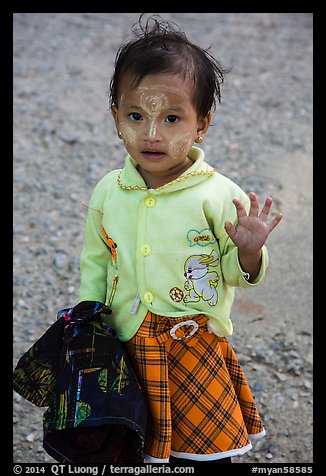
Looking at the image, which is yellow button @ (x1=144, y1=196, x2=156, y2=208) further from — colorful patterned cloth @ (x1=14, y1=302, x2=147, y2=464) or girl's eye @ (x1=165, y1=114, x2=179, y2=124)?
colorful patterned cloth @ (x1=14, y1=302, x2=147, y2=464)

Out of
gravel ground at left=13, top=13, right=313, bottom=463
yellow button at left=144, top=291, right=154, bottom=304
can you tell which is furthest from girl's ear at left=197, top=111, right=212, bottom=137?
gravel ground at left=13, top=13, right=313, bottom=463

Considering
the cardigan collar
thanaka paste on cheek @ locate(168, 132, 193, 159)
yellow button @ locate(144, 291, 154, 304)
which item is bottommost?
yellow button @ locate(144, 291, 154, 304)

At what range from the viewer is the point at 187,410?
7.10ft

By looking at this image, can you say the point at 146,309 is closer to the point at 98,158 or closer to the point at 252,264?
the point at 252,264

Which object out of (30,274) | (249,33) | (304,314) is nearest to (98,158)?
(30,274)

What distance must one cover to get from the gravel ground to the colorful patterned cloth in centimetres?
94

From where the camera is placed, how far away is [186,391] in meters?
2.15

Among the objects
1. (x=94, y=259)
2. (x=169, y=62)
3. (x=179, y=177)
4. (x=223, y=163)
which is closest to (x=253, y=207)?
(x=179, y=177)

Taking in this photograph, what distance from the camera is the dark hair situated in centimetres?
195

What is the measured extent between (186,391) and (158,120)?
0.82 m

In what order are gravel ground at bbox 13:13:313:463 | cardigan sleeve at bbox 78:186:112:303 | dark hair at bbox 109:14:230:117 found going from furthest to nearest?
gravel ground at bbox 13:13:313:463 < cardigan sleeve at bbox 78:186:112:303 < dark hair at bbox 109:14:230:117

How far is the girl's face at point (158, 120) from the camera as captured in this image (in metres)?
1.96
